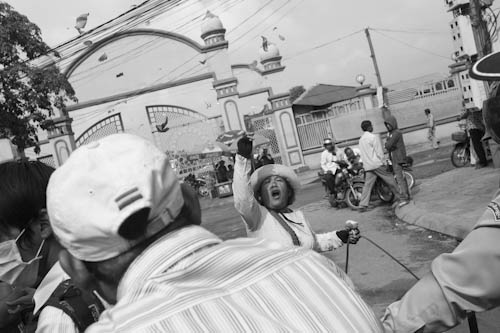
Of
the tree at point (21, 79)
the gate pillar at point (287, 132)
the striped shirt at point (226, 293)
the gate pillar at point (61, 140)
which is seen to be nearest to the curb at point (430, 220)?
the striped shirt at point (226, 293)

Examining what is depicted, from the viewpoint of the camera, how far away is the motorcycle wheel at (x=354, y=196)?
8781 millimetres

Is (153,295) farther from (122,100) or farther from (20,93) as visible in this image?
(122,100)

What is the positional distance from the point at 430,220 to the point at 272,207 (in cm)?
→ 396

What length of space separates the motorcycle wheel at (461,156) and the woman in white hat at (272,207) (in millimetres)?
8165

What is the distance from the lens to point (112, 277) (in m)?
0.98

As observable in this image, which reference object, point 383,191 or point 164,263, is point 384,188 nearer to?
point 383,191

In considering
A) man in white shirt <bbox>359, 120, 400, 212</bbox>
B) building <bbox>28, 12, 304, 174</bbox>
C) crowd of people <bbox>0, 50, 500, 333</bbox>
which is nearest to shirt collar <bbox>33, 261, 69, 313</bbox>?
crowd of people <bbox>0, 50, 500, 333</bbox>

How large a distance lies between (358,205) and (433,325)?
7.44 meters

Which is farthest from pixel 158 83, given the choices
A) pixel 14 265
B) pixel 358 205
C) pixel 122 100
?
pixel 14 265

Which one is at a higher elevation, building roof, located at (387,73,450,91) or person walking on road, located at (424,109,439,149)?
building roof, located at (387,73,450,91)

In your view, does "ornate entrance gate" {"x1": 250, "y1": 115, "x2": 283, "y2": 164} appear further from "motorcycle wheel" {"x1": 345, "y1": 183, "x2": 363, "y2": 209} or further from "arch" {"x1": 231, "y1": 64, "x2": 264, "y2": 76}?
"motorcycle wheel" {"x1": 345, "y1": 183, "x2": 363, "y2": 209}

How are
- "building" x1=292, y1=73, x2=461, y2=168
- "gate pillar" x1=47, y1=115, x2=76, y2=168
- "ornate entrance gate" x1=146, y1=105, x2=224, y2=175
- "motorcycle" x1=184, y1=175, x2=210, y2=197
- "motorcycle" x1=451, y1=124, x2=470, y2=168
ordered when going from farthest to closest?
1. "motorcycle" x1=184, y1=175, x2=210, y2=197
2. "building" x1=292, y1=73, x2=461, y2=168
3. "ornate entrance gate" x1=146, y1=105, x2=224, y2=175
4. "gate pillar" x1=47, y1=115, x2=76, y2=168
5. "motorcycle" x1=451, y1=124, x2=470, y2=168

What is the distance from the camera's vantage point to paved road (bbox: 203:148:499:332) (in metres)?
4.32

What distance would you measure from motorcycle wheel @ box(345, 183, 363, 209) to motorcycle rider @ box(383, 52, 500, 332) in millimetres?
7405
